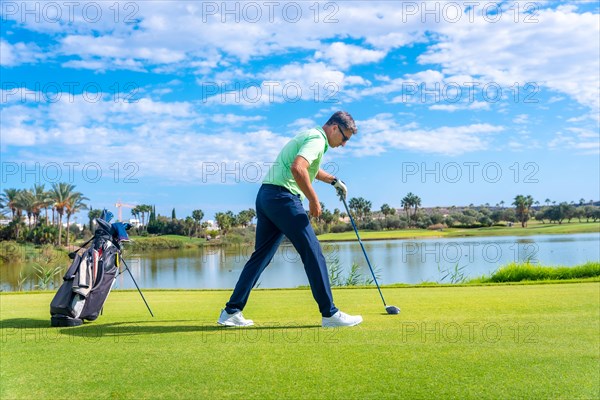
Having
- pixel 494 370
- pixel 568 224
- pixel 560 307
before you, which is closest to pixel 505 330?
pixel 494 370

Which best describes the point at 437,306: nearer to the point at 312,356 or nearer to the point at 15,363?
the point at 312,356

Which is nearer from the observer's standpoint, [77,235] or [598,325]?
[598,325]

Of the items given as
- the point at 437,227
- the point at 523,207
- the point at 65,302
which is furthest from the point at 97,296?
the point at 523,207

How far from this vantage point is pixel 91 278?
551cm

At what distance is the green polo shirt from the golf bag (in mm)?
1962

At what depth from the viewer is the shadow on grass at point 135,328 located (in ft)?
15.1

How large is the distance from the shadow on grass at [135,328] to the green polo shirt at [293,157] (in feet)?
4.11

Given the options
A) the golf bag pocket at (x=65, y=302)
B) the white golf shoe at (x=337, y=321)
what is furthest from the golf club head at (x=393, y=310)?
the golf bag pocket at (x=65, y=302)

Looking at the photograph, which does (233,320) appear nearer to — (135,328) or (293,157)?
(135,328)

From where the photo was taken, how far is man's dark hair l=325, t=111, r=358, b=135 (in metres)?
5.03

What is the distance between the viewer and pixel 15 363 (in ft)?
12.1

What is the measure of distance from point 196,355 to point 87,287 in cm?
222

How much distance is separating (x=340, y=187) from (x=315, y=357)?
2.22m

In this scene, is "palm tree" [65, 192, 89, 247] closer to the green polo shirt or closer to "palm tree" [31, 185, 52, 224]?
"palm tree" [31, 185, 52, 224]
